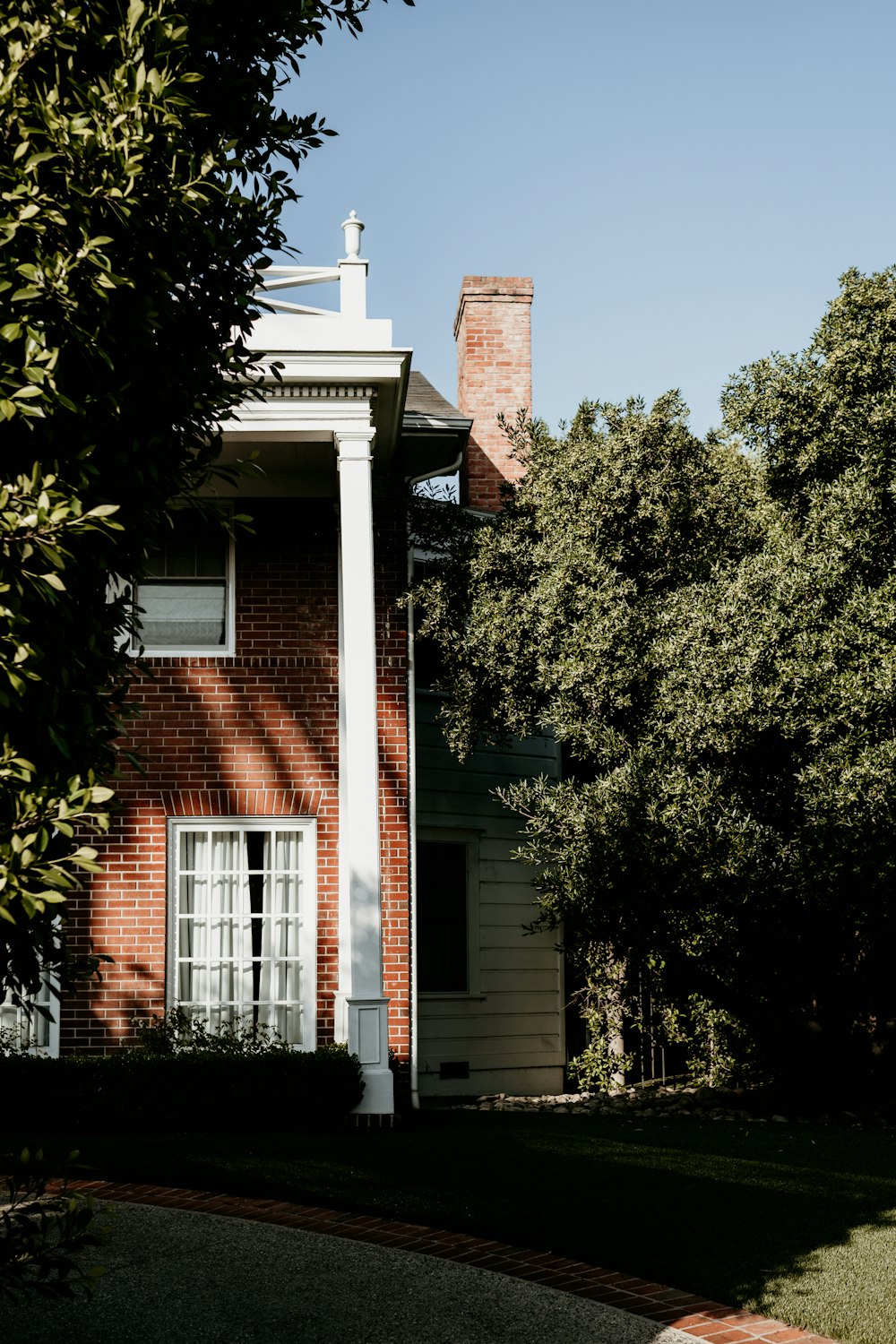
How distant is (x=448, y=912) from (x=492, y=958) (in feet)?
2.37

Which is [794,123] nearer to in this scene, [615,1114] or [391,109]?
[391,109]

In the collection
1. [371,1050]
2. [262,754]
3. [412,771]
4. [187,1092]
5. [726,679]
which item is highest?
[726,679]

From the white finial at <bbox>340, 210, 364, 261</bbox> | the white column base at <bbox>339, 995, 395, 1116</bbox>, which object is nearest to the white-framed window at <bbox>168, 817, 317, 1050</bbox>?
the white column base at <bbox>339, 995, 395, 1116</bbox>

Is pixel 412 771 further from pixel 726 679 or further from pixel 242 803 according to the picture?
pixel 726 679

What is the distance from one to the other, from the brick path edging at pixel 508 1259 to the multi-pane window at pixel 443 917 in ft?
22.9

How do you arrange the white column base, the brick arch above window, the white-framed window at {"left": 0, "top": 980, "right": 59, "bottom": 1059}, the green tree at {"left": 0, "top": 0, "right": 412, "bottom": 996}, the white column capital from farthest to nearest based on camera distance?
the brick arch above window, the white-framed window at {"left": 0, "top": 980, "right": 59, "bottom": 1059}, the white column capital, the white column base, the green tree at {"left": 0, "top": 0, "right": 412, "bottom": 996}

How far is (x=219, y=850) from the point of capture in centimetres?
1294

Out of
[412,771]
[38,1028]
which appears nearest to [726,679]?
[412,771]

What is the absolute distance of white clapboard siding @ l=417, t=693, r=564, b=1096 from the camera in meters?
14.6

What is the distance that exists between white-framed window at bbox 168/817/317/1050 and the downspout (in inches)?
38.1

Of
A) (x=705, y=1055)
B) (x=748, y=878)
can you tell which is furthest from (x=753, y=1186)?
(x=705, y=1055)

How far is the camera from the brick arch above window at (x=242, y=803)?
42.2ft

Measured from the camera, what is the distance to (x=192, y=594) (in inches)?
→ 527

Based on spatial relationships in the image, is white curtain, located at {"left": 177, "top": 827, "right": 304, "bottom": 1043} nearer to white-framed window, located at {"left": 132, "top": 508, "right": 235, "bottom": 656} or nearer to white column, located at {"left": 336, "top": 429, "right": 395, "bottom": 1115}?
white column, located at {"left": 336, "top": 429, "right": 395, "bottom": 1115}
